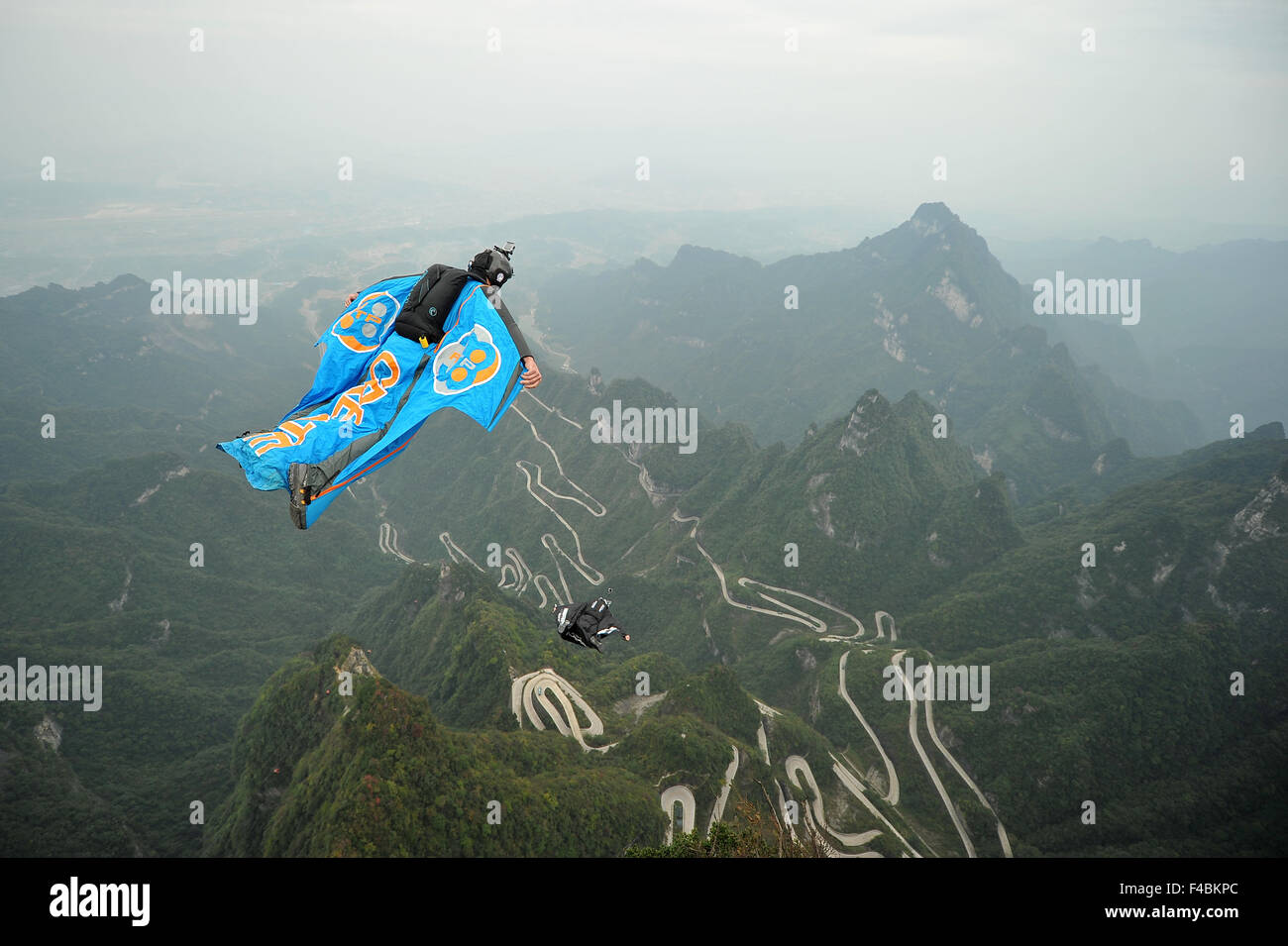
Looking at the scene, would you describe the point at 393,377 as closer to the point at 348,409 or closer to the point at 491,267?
the point at 348,409

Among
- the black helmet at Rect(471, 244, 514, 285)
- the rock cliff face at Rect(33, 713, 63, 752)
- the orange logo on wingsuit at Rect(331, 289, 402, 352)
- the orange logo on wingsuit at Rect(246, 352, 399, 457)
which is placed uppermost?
the black helmet at Rect(471, 244, 514, 285)

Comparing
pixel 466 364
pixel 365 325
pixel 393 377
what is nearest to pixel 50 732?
pixel 365 325

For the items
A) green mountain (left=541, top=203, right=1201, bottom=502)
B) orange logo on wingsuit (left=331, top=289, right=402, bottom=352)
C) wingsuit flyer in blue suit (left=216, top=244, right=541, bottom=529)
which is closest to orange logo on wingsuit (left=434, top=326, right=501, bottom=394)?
wingsuit flyer in blue suit (left=216, top=244, right=541, bottom=529)

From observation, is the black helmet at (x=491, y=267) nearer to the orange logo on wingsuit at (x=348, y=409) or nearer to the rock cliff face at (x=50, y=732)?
the orange logo on wingsuit at (x=348, y=409)

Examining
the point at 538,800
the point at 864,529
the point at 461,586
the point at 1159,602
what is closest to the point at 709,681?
the point at 538,800

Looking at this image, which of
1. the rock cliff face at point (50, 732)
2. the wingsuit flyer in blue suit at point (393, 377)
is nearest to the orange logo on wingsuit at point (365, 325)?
the wingsuit flyer in blue suit at point (393, 377)

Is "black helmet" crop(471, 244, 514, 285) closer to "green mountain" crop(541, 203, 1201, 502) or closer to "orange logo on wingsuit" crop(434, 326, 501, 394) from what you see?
"orange logo on wingsuit" crop(434, 326, 501, 394)

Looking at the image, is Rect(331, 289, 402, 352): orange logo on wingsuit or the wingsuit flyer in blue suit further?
Rect(331, 289, 402, 352): orange logo on wingsuit
